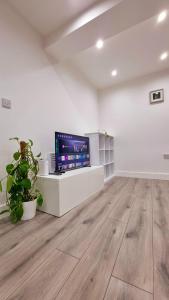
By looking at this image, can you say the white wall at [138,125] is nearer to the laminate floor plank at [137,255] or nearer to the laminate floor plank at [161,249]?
the laminate floor plank at [161,249]

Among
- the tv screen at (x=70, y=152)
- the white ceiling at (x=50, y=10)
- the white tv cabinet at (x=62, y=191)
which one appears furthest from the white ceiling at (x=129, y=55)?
the white tv cabinet at (x=62, y=191)

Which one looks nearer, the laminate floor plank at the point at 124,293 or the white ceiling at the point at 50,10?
the laminate floor plank at the point at 124,293

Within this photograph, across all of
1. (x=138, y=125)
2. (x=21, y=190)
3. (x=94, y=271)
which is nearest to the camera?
(x=94, y=271)

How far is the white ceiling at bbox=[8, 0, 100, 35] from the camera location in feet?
5.60

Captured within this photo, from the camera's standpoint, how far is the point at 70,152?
223 centimetres

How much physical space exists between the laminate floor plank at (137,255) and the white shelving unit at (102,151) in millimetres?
1610

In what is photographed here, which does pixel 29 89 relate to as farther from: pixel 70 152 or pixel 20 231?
pixel 20 231

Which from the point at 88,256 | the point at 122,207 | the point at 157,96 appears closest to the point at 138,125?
the point at 157,96

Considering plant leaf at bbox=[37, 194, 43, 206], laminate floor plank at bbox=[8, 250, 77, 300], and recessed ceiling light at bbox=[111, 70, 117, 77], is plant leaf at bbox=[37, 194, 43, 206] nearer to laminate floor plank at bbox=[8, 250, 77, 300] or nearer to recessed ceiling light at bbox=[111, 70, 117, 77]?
laminate floor plank at bbox=[8, 250, 77, 300]

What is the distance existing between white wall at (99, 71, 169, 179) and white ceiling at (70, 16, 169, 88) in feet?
1.06

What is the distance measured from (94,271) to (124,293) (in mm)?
198

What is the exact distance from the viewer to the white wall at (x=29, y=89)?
167cm

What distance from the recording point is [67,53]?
2.33 m

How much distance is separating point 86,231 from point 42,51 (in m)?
2.66
